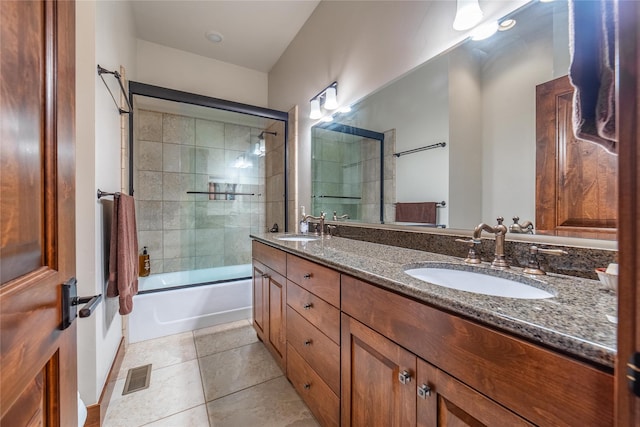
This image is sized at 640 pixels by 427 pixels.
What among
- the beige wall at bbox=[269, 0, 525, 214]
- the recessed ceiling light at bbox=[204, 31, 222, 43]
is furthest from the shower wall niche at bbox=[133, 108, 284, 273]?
the recessed ceiling light at bbox=[204, 31, 222, 43]

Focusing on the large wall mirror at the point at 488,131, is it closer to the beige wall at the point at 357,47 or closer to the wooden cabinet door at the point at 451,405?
the beige wall at the point at 357,47

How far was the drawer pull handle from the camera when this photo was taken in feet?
2.13

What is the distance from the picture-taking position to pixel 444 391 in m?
0.61

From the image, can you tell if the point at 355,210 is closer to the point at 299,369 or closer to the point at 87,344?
the point at 299,369

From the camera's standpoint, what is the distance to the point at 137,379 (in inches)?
63.9

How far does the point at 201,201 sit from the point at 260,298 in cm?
177

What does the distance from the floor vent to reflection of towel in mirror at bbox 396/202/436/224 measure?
1835mm

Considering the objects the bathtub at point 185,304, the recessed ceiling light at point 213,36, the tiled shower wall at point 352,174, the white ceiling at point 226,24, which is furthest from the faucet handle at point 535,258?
the recessed ceiling light at point 213,36

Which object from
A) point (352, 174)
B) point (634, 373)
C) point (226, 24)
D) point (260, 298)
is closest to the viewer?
point (634, 373)

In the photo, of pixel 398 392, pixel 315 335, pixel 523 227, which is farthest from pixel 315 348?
pixel 523 227

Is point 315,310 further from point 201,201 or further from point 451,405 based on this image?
point 201,201

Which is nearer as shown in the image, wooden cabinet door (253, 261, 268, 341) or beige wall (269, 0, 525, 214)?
beige wall (269, 0, 525, 214)

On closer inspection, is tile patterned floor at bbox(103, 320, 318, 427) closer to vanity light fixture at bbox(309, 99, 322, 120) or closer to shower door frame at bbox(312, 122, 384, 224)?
shower door frame at bbox(312, 122, 384, 224)

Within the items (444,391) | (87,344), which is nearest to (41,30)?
(444,391)
